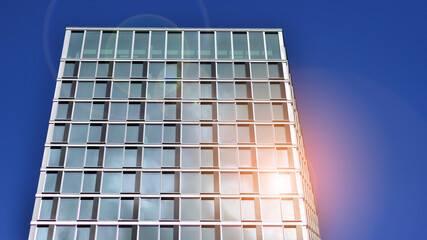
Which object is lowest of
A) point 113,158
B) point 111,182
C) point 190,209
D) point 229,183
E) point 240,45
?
point 190,209

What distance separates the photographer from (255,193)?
6019 centimetres

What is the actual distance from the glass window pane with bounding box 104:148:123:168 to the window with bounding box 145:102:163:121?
663 centimetres

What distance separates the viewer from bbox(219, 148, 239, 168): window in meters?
62.0

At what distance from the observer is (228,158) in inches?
2458

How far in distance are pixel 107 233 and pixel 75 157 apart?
1215cm

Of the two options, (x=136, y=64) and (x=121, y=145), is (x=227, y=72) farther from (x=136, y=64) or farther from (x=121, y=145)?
(x=121, y=145)

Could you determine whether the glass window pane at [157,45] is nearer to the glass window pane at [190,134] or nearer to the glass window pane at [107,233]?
the glass window pane at [190,134]

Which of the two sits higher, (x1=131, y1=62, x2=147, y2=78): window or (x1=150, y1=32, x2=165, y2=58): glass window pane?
(x1=150, y1=32, x2=165, y2=58): glass window pane

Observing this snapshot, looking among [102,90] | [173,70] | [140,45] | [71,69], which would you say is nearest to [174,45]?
[173,70]

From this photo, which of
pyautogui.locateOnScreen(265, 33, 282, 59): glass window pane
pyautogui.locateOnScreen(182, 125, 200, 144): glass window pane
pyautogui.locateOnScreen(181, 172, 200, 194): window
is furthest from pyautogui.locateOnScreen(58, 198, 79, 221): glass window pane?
pyautogui.locateOnScreen(265, 33, 282, 59): glass window pane

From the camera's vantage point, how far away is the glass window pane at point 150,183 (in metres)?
59.6

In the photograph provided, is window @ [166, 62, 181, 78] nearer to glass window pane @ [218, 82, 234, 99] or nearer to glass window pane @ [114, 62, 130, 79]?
glass window pane @ [114, 62, 130, 79]

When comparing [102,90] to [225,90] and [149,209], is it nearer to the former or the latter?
[225,90]

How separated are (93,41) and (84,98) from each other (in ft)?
34.9
